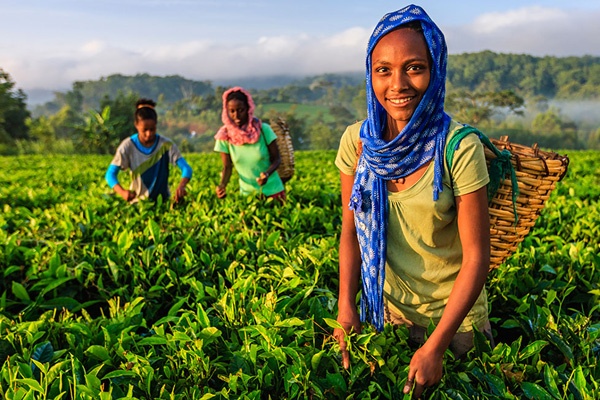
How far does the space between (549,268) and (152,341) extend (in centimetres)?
226

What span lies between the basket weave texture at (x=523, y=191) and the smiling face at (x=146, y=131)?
341 centimetres

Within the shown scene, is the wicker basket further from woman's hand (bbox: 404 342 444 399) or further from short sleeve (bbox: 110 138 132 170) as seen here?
woman's hand (bbox: 404 342 444 399)

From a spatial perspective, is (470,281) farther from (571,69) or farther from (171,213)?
(571,69)

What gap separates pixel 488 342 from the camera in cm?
206

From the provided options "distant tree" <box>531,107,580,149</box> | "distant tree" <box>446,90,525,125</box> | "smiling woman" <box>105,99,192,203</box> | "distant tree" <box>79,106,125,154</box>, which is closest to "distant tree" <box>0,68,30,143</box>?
"distant tree" <box>79,106,125,154</box>

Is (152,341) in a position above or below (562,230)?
above

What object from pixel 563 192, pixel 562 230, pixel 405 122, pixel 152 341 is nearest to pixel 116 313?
pixel 152 341

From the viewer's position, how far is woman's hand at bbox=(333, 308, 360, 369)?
1.93 m

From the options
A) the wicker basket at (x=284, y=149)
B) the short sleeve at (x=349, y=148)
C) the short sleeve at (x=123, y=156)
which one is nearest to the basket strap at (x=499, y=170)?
the short sleeve at (x=349, y=148)

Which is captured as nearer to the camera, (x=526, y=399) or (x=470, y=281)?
(x=470, y=281)

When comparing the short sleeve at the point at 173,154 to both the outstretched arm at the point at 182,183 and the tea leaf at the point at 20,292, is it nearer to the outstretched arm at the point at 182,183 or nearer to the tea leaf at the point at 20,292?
the outstretched arm at the point at 182,183

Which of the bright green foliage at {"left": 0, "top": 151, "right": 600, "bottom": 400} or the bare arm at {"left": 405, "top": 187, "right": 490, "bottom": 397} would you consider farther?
the bright green foliage at {"left": 0, "top": 151, "right": 600, "bottom": 400}

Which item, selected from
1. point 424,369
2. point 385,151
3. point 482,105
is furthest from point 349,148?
point 482,105

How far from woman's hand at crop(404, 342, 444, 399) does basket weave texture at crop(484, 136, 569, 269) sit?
619mm
